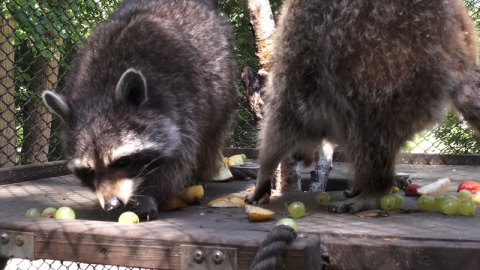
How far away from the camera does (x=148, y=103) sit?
9.56 feet

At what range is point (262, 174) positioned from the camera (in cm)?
308

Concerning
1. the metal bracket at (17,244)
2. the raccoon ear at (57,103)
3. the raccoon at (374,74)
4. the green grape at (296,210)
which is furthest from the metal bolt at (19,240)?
the raccoon at (374,74)

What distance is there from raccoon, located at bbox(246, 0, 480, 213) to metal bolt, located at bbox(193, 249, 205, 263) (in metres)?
0.90

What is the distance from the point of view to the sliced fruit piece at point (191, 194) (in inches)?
123

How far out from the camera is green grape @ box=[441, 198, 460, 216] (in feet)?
8.73

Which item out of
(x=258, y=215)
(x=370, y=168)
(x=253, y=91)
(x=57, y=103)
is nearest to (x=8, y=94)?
(x=253, y=91)

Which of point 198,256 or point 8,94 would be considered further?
point 8,94

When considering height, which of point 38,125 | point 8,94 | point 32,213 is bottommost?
point 32,213

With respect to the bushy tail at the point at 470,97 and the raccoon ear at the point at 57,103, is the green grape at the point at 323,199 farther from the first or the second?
the raccoon ear at the point at 57,103

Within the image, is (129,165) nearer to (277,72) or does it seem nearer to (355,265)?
(277,72)

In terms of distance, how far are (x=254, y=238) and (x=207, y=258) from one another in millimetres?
178

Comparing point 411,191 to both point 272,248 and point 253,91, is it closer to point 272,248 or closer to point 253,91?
point 253,91

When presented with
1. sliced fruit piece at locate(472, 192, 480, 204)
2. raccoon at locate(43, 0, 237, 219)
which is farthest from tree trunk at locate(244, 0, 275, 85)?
sliced fruit piece at locate(472, 192, 480, 204)

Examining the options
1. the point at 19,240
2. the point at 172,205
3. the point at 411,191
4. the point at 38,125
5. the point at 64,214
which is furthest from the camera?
the point at 38,125
